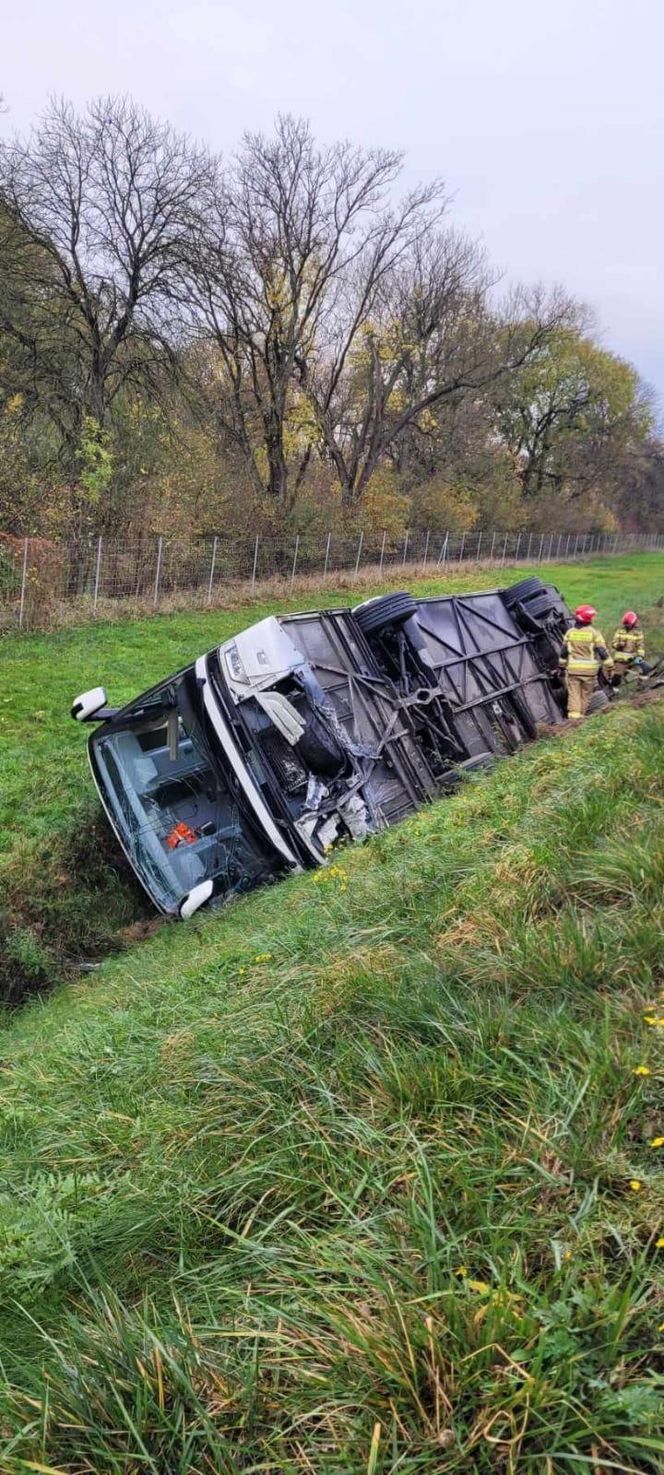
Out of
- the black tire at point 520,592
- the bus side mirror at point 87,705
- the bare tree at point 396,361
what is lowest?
the black tire at point 520,592

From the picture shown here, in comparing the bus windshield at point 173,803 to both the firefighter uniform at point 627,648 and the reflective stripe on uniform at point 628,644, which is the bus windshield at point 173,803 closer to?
the firefighter uniform at point 627,648

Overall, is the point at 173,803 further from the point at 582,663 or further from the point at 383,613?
the point at 582,663

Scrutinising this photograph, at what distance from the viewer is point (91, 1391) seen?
4.51 ft

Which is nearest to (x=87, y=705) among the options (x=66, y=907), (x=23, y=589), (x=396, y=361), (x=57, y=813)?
(x=57, y=813)

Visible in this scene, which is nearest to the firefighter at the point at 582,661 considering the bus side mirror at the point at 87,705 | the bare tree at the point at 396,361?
the bus side mirror at the point at 87,705

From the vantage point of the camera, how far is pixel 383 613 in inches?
281

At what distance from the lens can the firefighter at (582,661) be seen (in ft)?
28.9

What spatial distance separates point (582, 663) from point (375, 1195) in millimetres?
7920

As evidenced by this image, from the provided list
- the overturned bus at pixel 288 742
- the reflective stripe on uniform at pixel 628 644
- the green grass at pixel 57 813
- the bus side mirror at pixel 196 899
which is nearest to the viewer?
the bus side mirror at pixel 196 899

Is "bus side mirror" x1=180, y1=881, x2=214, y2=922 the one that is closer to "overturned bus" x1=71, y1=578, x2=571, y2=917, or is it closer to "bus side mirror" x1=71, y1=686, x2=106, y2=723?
"overturned bus" x1=71, y1=578, x2=571, y2=917

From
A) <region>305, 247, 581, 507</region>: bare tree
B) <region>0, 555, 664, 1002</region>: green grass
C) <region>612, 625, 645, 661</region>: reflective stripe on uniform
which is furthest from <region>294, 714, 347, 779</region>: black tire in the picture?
<region>305, 247, 581, 507</region>: bare tree

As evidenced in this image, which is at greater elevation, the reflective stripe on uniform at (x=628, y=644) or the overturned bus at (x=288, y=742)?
the overturned bus at (x=288, y=742)

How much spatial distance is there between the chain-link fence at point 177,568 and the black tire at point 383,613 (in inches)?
306

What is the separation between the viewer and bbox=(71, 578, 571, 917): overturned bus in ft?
18.1
